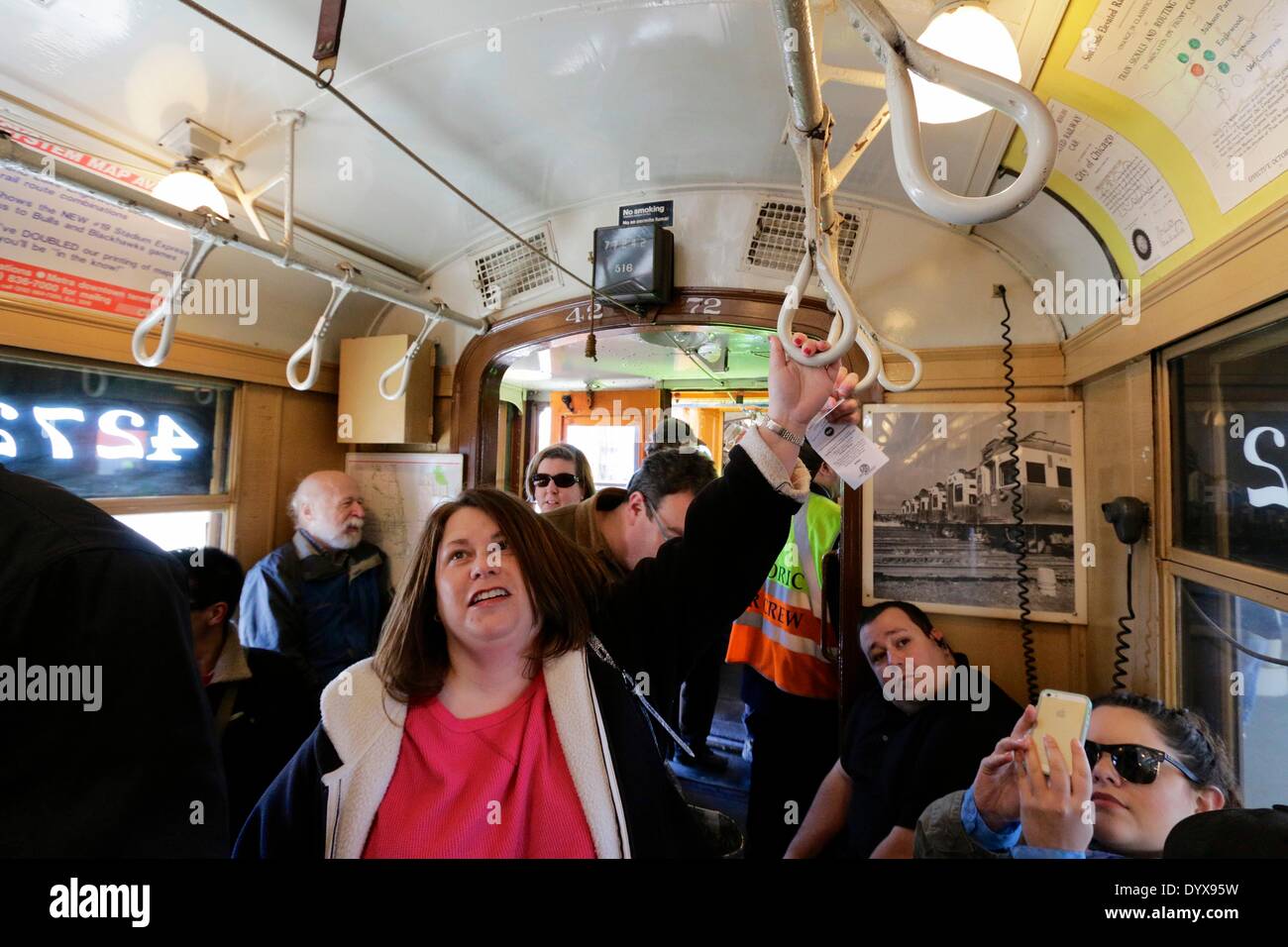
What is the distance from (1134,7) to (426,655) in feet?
5.71

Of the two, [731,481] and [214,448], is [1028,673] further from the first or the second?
[214,448]

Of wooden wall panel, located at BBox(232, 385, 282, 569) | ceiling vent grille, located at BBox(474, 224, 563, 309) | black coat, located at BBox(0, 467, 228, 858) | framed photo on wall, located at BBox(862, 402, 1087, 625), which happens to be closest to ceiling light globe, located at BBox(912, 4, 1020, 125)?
framed photo on wall, located at BBox(862, 402, 1087, 625)

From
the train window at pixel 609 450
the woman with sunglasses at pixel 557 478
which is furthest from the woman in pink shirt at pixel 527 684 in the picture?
the train window at pixel 609 450

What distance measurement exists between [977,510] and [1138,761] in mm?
885

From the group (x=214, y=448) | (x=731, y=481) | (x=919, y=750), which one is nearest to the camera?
(x=731, y=481)

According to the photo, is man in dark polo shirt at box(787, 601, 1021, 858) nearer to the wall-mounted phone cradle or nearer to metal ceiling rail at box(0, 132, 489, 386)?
the wall-mounted phone cradle

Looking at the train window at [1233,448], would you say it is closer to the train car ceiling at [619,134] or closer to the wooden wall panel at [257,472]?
the train car ceiling at [619,134]

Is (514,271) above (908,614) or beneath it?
above

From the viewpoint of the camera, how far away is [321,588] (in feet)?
7.24

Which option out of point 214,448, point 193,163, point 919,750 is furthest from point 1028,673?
point 214,448

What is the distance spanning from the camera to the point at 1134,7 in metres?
0.93

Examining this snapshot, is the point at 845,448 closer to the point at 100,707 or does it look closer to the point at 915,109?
the point at 915,109

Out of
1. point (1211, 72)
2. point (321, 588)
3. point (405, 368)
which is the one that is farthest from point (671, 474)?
point (321, 588)

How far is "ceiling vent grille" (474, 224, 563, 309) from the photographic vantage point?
2123mm
